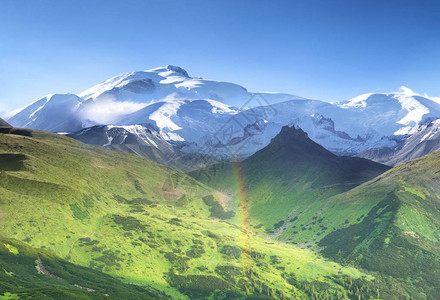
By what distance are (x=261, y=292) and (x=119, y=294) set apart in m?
85.0

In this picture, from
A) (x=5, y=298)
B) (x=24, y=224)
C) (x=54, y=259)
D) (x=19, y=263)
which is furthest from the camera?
(x=24, y=224)

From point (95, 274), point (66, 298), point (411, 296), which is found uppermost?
point (66, 298)

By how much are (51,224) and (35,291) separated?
88.4m

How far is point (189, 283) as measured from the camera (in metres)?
194

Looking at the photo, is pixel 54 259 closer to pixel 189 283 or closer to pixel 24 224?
pixel 24 224

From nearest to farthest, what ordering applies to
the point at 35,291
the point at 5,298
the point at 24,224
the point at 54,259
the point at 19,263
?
the point at 5,298, the point at 35,291, the point at 19,263, the point at 54,259, the point at 24,224

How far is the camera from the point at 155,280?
19200 cm

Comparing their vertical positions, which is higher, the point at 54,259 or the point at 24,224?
the point at 24,224

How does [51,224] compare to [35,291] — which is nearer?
[35,291]

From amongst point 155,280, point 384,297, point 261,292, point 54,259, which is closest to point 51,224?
point 54,259

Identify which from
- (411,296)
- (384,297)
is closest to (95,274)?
(384,297)

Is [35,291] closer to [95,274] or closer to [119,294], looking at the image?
[119,294]

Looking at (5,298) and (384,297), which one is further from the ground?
(5,298)

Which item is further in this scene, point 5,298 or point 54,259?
point 54,259
